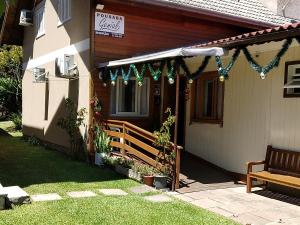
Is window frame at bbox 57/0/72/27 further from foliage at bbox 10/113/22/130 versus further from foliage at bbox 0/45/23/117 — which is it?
foliage at bbox 0/45/23/117

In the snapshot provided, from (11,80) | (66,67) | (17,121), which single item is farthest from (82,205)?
(11,80)

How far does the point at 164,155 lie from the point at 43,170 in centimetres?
345

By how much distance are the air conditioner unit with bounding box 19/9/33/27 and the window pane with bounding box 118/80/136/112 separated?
7.06 meters

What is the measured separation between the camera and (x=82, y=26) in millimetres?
12484

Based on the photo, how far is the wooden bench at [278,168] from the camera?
827 cm

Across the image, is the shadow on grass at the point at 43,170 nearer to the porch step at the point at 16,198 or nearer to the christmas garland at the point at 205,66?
the porch step at the point at 16,198

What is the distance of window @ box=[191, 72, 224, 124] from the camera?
1112 centimetres

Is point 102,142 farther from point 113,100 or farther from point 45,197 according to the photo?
point 45,197

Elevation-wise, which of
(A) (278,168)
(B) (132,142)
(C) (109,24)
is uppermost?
(C) (109,24)

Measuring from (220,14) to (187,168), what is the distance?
5.75 meters

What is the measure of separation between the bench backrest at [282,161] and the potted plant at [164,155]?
2.21m

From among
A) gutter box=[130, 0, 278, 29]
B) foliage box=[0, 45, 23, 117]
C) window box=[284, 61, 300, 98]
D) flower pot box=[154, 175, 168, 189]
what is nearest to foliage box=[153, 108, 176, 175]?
flower pot box=[154, 175, 168, 189]

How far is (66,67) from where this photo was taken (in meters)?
12.6

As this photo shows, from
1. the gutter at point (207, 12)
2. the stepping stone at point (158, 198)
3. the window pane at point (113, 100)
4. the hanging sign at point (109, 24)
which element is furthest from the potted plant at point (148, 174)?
the gutter at point (207, 12)
